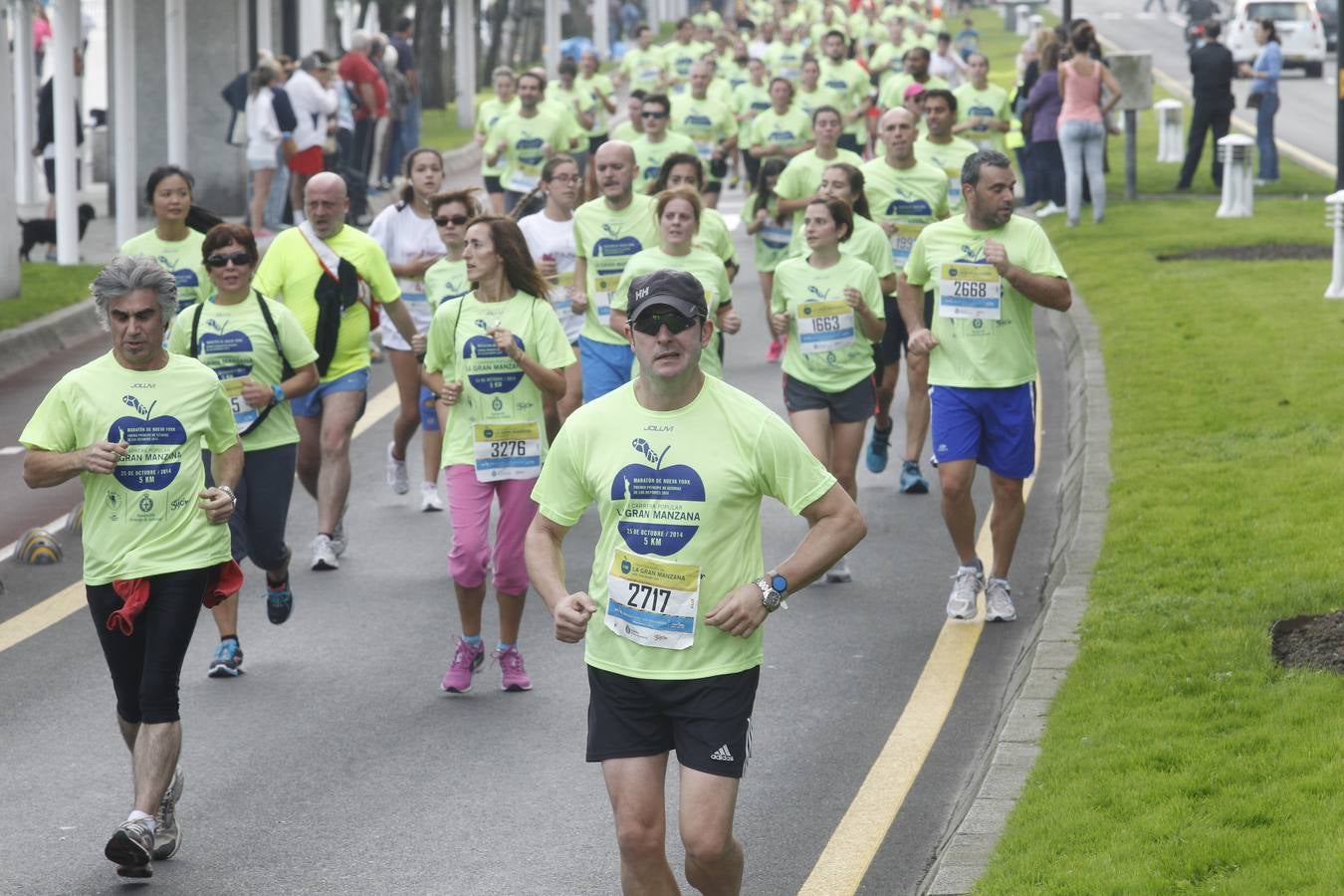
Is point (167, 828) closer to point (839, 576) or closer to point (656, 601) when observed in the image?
point (656, 601)

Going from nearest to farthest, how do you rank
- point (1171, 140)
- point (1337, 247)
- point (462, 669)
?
1. point (462, 669)
2. point (1337, 247)
3. point (1171, 140)

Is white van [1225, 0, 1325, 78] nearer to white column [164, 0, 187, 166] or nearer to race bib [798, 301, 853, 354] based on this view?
white column [164, 0, 187, 166]

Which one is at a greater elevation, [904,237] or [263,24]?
[263,24]

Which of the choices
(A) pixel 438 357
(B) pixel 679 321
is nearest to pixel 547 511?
(B) pixel 679 321

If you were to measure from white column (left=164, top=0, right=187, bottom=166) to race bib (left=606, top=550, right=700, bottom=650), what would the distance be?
19390 millimetres

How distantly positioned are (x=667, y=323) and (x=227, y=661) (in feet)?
14.4

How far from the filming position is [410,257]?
42.5 ft

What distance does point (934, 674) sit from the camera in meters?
9.27

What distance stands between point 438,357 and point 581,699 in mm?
1667

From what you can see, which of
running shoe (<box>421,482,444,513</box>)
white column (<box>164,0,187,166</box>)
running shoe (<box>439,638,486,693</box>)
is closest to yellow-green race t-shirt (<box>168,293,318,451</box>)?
running shoe (<box>439,638,486,693</box>)

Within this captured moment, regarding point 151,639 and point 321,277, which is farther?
point 321,277

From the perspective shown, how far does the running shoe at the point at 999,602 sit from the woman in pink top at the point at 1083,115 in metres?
14.5

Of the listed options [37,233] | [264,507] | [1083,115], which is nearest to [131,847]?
[264,507]

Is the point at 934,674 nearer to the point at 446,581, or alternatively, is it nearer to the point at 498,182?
the point at 446,581
